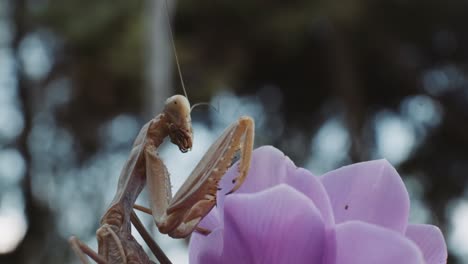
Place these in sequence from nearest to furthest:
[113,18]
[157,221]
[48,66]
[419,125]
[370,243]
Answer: [370,243] < [157,221] < [113,18] < [419,125] < [48,66]

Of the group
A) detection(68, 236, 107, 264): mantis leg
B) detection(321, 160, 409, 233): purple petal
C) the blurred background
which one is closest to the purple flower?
detection(321, 160, 409, 233): purple petal

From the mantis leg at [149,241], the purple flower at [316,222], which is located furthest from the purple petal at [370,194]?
the mantis leg at [149,241]

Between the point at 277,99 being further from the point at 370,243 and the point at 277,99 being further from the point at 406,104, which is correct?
the point at 370,243

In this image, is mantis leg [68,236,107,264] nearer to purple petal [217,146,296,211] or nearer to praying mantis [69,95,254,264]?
praying mantis [69,95,254,264]

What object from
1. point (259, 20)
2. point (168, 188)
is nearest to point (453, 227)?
point (259, 20)

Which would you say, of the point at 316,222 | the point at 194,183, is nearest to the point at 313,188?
the point at 316,222

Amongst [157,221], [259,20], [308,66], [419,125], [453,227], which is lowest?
[453,227]
